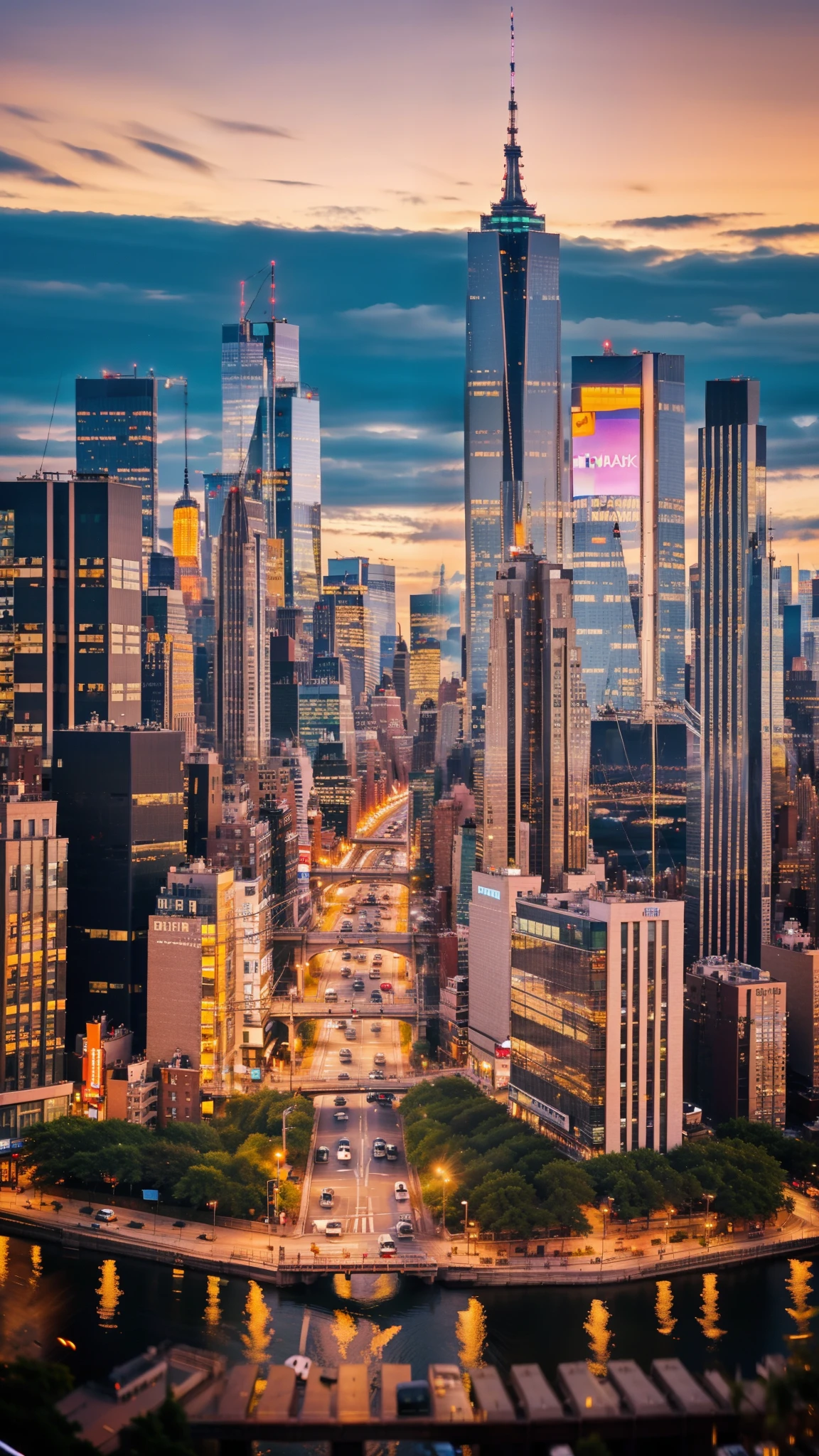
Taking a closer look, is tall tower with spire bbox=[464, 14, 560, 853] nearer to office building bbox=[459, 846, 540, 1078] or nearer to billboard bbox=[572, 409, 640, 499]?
billboard bbox=[572, 409, 640, 499]

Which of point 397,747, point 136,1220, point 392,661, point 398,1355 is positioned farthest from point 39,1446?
point 392,661

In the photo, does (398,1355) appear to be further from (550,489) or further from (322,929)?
(550,489)

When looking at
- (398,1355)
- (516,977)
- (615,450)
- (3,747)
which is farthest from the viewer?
(615,450)

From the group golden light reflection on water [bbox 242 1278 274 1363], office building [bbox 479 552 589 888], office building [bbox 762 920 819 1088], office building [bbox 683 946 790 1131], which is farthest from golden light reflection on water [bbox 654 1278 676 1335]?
office building [bbox 479 552 589 888]

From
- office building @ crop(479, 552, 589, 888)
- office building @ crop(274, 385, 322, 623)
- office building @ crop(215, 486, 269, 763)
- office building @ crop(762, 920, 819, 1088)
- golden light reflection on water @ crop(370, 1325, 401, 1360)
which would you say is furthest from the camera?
office building @ crop(274, 385, 322, 623)

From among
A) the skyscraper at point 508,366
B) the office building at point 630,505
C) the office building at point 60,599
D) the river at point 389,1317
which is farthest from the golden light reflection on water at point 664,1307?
the skyscraper at point 508,366
